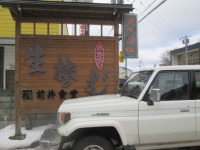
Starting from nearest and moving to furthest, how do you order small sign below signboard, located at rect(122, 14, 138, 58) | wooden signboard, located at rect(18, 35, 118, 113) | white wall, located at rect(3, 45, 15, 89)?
wooden signboard, located at rect(18, 35, 118, 113)
small sign below signboard, located at rect(122, 14, 138, 58)
white wall, located at rect(3, 45, 15, 89)

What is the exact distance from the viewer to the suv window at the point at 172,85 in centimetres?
493

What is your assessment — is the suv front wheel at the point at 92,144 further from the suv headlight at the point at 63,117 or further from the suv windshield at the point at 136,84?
the suv windshield at the point at 136,84

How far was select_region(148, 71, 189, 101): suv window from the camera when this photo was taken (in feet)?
16.2

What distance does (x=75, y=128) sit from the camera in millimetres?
4465

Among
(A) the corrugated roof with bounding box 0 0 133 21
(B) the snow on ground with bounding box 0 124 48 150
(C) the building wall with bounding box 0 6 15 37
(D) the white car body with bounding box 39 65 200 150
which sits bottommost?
(B) the snow on ground with bounding box 0 124 48 150

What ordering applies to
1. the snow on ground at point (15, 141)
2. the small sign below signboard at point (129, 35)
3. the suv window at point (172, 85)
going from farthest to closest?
the small sign below signboard at point (129, 35) → the snow on ground at point (15, 141) → the suv window at point (172, 85)

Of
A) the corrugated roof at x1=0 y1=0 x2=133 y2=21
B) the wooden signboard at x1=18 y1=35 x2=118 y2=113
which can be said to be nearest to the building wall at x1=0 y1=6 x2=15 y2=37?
the corrugated roof at x1=0 y1=0 x2=133 y2=21

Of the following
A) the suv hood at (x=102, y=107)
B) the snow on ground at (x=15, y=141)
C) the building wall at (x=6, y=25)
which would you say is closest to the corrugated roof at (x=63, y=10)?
the snow on ground at (x=15, y=141)

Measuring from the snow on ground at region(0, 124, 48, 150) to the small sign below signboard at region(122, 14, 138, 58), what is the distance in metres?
3.57

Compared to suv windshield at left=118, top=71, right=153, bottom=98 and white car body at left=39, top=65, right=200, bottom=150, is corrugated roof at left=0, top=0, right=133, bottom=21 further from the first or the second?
white car body at left=39, top=65, right=200, bottom=150

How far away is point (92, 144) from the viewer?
4586mm

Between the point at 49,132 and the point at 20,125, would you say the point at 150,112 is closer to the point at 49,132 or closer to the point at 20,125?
the point at 49,132

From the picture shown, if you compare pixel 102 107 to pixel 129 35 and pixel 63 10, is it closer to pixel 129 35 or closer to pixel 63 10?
pixel 63 10

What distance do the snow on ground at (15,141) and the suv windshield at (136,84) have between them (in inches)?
119
